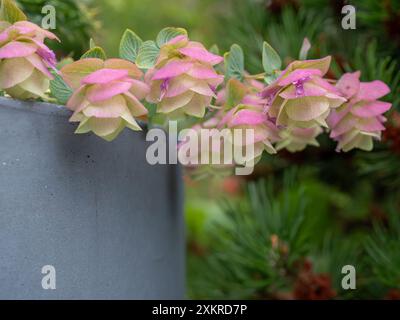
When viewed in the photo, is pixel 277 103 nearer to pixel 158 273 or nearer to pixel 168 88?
pixel 168 88

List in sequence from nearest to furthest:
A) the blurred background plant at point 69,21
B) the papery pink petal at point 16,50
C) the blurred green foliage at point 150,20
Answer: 1. the papery pink petal at point 16,50
2. the blurred background plant at point 69,21
3. the blurred green foliage at point 150,20

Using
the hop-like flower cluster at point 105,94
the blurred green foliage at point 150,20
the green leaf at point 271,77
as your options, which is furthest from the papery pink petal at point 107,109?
the blurred green foliage at point 150,20

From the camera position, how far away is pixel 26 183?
0.32m

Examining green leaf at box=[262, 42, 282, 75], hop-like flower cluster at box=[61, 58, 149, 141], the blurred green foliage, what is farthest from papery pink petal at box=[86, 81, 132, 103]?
the blurred green foliage

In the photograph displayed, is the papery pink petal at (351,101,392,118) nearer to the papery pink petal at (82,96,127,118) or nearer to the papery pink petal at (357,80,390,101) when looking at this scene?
the papery pink petal at (357,80,390,101)

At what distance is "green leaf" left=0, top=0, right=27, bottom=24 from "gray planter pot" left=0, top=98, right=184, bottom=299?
6cm

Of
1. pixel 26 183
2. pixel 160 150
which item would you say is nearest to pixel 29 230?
pixel 26 183

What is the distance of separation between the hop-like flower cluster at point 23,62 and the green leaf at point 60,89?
2cm

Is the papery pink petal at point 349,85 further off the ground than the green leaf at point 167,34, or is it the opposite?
the green leaf at point 167,34

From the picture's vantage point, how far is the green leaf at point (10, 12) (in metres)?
0.33

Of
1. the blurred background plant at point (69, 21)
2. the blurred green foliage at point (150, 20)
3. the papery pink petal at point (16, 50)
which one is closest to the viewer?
the papery pink petal at point (16, 50)

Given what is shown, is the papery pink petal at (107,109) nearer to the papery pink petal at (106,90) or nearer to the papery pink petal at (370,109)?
the papery pink petal at (106,90)

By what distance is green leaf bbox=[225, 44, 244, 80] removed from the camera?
1.25 ft
